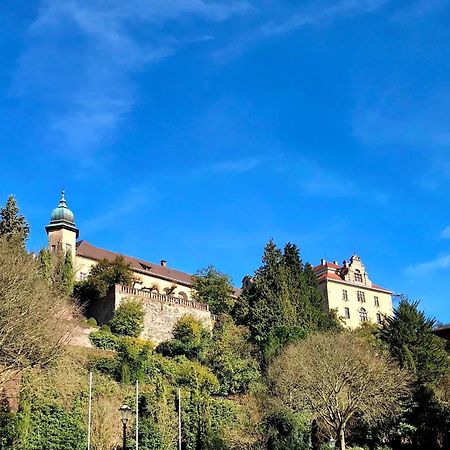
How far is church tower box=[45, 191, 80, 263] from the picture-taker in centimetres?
6078

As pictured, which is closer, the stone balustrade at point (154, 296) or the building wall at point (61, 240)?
the stone balustrade at point (154, 296)

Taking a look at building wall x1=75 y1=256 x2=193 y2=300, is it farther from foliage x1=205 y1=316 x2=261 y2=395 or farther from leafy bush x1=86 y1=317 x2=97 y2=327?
foliage x1=205 y1=316 x2=261 y2=395

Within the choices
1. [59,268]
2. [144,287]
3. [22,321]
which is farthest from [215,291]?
[22,321]

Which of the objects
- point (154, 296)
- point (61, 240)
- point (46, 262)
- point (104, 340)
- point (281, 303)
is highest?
point (61, 240)

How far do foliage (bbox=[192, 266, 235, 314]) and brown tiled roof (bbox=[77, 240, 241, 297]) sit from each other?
3.76 meters

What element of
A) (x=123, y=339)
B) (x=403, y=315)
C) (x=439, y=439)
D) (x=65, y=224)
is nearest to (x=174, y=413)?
(x=123, y=339)

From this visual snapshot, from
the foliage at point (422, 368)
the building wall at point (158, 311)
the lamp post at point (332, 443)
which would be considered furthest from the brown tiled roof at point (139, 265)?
the lamp post at point (332, 443)

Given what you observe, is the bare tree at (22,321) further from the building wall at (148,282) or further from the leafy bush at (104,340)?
the building wall at (148,282)

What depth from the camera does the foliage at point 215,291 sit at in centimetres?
6069

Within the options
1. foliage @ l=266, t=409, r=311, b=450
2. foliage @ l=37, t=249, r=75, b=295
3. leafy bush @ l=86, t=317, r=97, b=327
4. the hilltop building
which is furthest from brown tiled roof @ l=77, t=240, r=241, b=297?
foliage @ l=266, t=409, r=311, b=450

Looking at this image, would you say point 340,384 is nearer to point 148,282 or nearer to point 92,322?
point 92,322

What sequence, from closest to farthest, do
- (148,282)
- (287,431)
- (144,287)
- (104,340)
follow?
(287,431) → (104,340) → (144,287) → (148,282)

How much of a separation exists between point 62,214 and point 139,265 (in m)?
11.5

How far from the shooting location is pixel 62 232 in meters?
61.1
